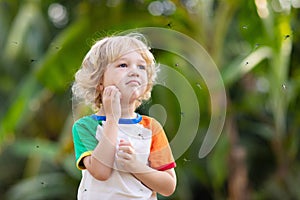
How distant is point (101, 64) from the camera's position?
57cm

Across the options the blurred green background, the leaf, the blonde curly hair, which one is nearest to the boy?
the blonde curly hair

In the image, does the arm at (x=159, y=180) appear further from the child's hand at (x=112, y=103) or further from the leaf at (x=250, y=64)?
the leaf at (x=250, y=64)

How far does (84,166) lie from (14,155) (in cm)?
221

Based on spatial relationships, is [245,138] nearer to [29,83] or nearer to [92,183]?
[29,83]

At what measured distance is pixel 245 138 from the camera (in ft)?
8.20

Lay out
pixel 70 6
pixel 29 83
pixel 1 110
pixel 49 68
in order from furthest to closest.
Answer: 1. pixel 1 110
2. pixel 70 6
3. pixel 29 83
4. pixel 49 68

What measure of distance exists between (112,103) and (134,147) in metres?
0.04

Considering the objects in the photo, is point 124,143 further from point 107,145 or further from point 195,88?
point 195,88

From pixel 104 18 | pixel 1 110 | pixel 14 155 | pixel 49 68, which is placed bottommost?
pixel 14 155

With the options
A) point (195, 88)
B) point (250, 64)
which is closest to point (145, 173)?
point (195, 88)

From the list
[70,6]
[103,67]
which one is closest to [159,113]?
[103,67]

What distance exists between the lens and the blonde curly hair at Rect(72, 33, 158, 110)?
56 cm

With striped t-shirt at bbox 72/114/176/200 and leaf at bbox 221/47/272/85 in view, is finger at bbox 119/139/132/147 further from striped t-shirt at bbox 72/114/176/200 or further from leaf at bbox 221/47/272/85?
leaf at bbox 221/47/272/85

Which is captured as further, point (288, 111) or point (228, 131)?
point (288, 111)
